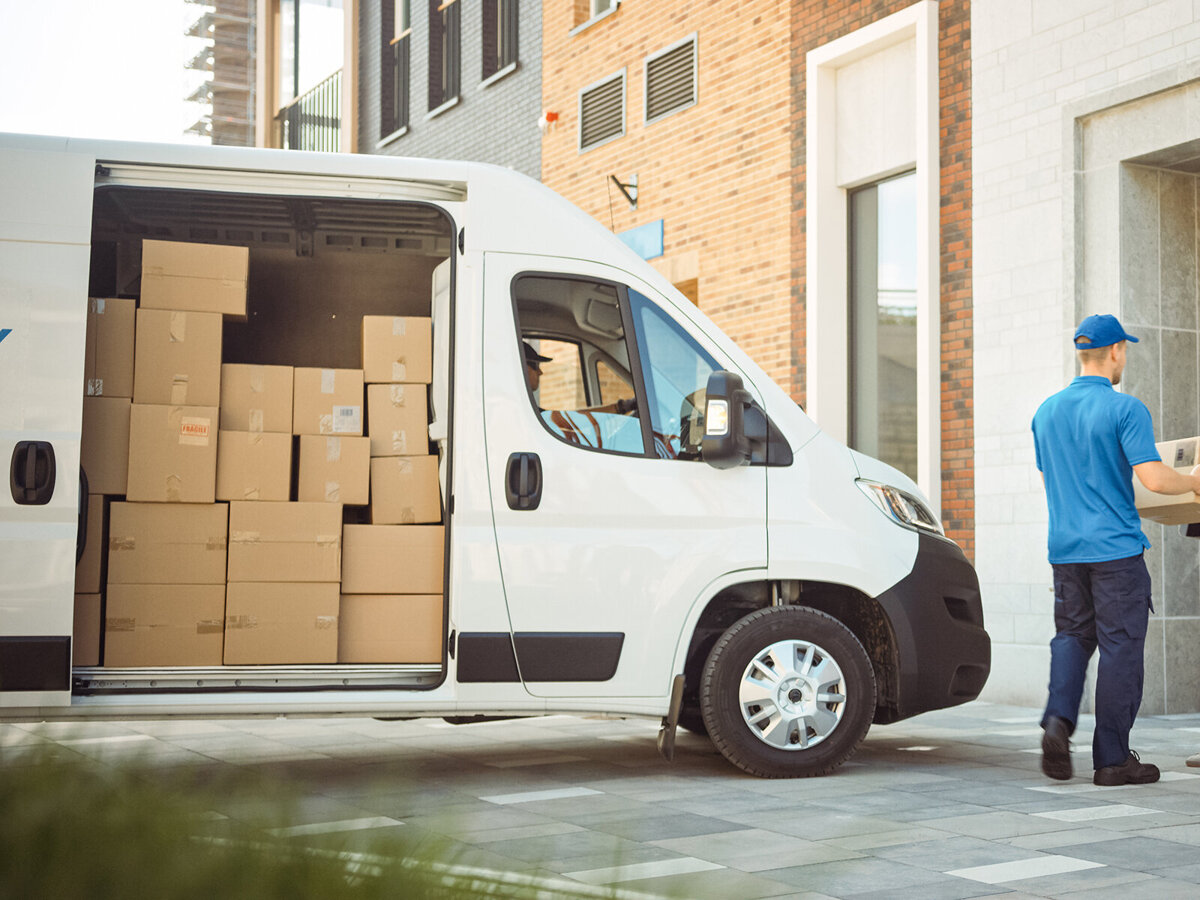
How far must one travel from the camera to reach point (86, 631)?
19.7 feet

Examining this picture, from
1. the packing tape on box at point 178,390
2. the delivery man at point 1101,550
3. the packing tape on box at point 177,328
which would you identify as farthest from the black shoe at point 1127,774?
the packing tape on box at point 177,328

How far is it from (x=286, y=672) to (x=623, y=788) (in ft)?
4.87

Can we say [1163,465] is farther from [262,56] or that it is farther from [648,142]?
[262,56]

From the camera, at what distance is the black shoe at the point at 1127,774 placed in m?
6.09

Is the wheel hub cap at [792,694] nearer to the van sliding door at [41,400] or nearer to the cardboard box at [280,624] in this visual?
the cardboard box at [280,624]

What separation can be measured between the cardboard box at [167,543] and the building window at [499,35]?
12.2 m

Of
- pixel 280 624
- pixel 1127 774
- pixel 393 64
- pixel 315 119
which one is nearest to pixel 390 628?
pixel 280 624

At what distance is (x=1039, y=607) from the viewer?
9508 mm

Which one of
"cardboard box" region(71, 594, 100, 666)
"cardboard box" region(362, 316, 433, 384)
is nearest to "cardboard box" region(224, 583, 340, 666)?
Result: "cardboard box" region(71, 594, 100, 666)

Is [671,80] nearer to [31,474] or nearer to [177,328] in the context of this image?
[177,328]

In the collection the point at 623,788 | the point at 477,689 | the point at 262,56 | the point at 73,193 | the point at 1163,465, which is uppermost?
the point at 262,56

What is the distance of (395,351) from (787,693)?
2264mm

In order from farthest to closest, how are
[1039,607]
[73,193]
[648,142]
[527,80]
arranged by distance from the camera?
[527,80]
[648,142]
[1039,607]
[73,193]

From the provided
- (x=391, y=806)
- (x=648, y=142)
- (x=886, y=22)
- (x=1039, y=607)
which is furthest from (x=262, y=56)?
(x=391, y=806)
